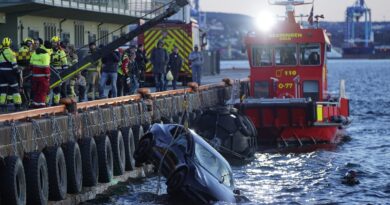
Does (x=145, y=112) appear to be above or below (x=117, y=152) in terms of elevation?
above

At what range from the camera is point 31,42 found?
27.2m

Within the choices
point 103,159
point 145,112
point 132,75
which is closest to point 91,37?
point 132,75

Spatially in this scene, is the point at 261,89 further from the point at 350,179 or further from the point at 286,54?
the point at 350,179

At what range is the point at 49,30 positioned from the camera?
127ft

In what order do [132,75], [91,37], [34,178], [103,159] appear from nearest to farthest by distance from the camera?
[34,178] < [103,159] < [132,75] < [91,37]

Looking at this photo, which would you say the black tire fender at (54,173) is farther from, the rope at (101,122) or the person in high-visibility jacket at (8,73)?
the person in high-visibility jacket at (8,73)

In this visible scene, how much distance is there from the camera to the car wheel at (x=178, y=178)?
1975cm

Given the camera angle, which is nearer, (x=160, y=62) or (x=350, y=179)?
(x=350, y=179)

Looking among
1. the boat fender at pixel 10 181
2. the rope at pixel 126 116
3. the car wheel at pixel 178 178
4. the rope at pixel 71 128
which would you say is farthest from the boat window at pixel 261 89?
the boat fender at pixel 10 181

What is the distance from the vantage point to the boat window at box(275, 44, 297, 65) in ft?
115

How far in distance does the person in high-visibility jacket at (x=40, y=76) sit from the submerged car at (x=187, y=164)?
13.6 ft

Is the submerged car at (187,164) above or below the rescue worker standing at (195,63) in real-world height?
below

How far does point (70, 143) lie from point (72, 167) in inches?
18.8

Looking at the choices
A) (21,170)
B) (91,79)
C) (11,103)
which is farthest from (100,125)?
(91,79)
